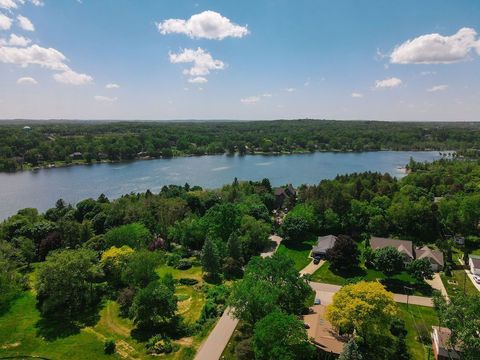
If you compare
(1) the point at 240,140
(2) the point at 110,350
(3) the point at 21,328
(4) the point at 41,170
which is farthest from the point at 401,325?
(1) the point at 240,140

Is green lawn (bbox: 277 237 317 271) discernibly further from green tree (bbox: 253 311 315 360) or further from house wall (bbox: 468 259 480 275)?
green tree (bbox: 253 311 315 360)

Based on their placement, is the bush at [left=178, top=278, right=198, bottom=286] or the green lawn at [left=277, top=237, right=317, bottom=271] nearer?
the bush at [left=178, top=278, right=198, bottom=286]

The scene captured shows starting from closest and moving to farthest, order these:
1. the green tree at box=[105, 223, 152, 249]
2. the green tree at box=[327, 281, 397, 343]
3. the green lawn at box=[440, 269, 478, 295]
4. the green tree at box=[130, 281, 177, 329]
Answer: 1. the green tree at box=[327, 281, 397, 343]
2. the green tree at box=[130, 281, 177, 329]
3. the green lawn at box=[440, 269, 478, 295]
4. the green tree at box=[105, 223, 152, 249]

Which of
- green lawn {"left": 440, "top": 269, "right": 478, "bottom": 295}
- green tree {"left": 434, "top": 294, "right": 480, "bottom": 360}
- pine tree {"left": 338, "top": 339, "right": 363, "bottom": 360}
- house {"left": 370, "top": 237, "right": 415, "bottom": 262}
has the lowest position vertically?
green lawn {"left": 440, "top": 269, "right": 478, "bottom": 295}

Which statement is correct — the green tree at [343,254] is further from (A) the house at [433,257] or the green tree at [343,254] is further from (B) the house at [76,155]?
(B) the house at [76,155]

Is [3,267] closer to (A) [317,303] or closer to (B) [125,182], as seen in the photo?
(A) [317,303]

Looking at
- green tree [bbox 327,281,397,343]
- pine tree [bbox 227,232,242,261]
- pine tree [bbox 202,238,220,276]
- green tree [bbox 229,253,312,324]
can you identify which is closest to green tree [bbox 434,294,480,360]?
green tree [bbox 327,281,397,343]

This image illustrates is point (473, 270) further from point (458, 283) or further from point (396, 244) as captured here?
point (396, 244)
